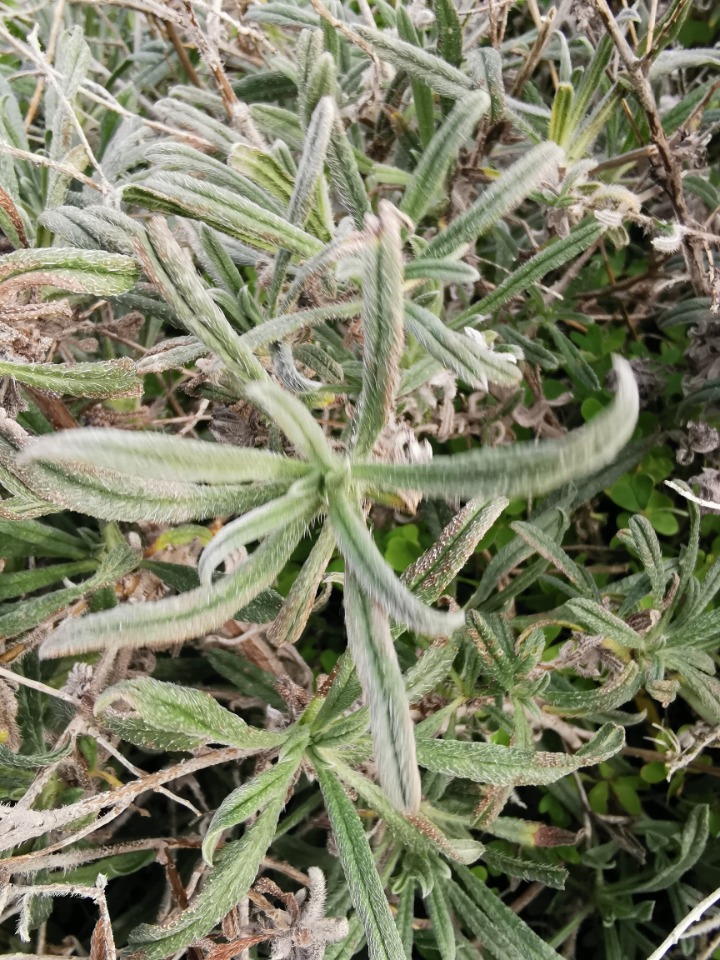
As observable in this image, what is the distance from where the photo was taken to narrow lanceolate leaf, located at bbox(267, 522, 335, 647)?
0.75 metres

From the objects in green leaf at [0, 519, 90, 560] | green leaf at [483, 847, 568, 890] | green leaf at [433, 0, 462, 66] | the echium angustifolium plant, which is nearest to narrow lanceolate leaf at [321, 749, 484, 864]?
the echium angustifolium plant

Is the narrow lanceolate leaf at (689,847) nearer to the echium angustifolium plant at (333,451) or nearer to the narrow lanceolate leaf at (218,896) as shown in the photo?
the echium angustifolium plant at (333,451)

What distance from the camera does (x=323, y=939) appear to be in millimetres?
934

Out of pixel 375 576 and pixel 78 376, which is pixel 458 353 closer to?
pixel 375 576

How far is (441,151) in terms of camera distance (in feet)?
3.20

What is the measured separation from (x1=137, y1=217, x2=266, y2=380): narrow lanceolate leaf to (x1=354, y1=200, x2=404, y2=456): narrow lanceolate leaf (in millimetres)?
122

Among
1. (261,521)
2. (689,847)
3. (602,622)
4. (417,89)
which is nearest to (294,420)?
(261,521)

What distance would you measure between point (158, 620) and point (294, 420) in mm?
210

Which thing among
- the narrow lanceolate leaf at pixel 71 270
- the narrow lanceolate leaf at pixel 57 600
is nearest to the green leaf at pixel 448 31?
the narrow lanceolate leaf at pixel 71 270

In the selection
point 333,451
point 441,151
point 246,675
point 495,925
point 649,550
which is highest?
point 441,151

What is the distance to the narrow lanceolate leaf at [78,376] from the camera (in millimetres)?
862

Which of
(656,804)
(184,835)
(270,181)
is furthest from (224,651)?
(656,804)

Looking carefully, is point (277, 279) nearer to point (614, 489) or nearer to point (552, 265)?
point (552, 265)

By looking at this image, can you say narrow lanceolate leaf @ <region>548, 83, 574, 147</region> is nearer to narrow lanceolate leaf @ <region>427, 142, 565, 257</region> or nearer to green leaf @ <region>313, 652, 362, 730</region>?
narrow lanceolate leaf @ <region>427, 142, 565, 257</region>
